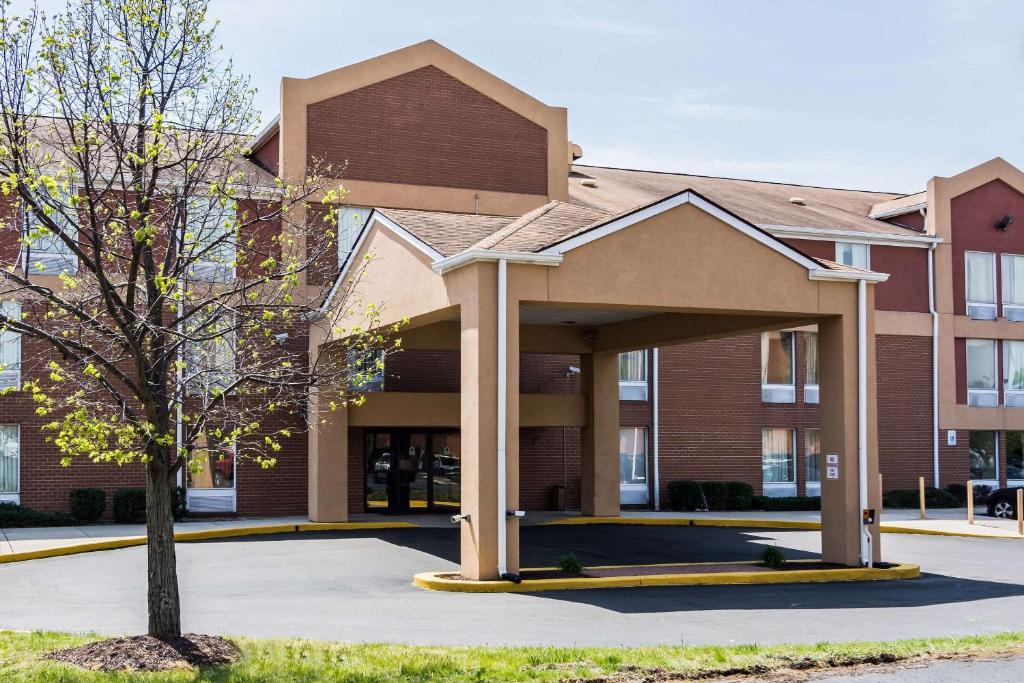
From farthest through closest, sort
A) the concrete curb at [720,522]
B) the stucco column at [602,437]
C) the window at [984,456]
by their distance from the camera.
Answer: the window at [984,456], the stucco column at [602,437], the concrete curb at [720,522]

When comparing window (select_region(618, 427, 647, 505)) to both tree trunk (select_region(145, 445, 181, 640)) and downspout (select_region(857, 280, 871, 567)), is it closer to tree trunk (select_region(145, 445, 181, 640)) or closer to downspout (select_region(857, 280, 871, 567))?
downspout (select_region(857, 280, 871, 567))

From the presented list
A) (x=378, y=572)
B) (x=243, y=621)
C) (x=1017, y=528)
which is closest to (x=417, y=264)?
(x=378, y=572)

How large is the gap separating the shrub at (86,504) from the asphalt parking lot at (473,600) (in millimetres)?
4312

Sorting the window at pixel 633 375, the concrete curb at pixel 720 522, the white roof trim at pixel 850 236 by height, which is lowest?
the concrete curb at pixel 720 522

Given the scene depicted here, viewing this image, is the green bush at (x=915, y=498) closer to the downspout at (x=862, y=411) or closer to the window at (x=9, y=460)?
the downspout at (x=862, y=411)

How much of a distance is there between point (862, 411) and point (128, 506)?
15.3 meters

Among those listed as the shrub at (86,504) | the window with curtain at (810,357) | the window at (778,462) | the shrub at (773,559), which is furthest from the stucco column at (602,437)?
the shrub at (86,504)

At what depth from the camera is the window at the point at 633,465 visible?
1219 inches

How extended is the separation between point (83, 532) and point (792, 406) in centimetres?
1905

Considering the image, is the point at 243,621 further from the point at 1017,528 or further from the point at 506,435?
the point at 1017,528

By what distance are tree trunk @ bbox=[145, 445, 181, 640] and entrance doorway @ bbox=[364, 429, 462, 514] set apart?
56.0 ft

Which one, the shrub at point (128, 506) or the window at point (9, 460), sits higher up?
the window at point (9, 460)

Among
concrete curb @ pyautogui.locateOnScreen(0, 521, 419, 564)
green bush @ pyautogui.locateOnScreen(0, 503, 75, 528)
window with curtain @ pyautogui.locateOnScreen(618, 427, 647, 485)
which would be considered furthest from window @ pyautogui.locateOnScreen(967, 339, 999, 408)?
green bush @ pyautogui.locateOnScreen(0, 503, 75, 528)

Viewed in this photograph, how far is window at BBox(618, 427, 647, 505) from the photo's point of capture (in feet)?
102
